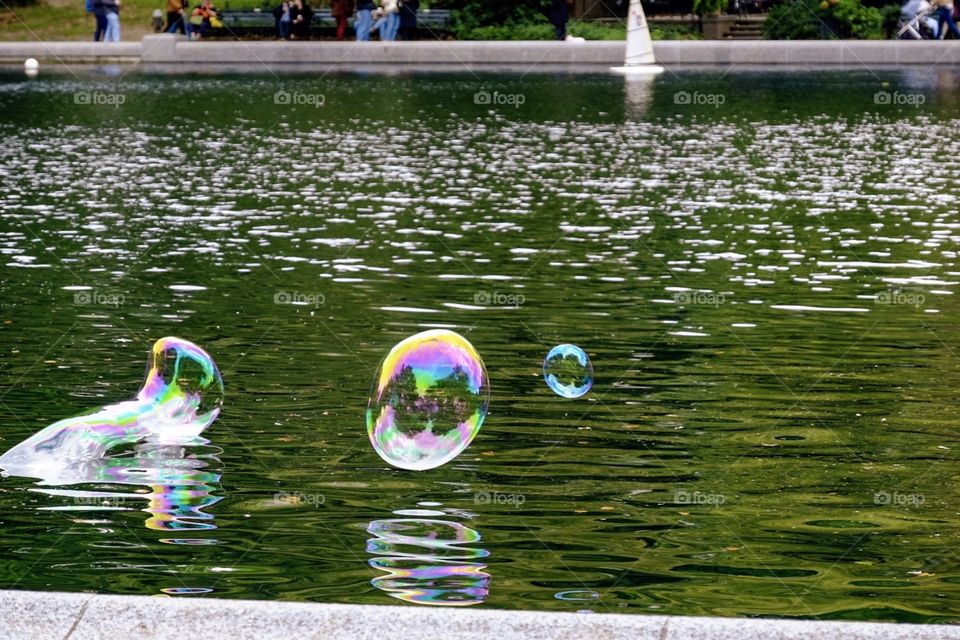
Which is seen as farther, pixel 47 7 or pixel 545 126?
pixel 47 7

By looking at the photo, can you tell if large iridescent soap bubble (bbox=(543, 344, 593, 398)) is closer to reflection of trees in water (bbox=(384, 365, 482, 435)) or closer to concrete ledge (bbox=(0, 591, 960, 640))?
reflection of trees in water (bbox=(384, 365, 482, 435))

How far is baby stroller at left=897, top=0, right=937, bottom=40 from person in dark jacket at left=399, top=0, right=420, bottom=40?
1380 cm

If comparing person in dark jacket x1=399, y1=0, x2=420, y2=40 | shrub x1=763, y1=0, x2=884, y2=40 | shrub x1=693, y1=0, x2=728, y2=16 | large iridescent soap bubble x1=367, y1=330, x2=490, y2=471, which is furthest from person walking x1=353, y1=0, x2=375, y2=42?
large iridescent soap bubble x1=367, y1=330, x2=490, y2=471

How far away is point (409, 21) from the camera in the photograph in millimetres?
48219

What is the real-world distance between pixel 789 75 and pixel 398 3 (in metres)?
12.5

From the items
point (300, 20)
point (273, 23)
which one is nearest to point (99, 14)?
point (273, 23)

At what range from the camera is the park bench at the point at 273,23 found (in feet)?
162

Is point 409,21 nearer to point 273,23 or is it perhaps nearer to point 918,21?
point 273,23

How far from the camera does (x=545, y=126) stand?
2859 cm

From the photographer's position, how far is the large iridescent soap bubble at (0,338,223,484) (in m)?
8.77

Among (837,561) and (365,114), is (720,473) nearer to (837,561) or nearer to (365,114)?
(837,561)

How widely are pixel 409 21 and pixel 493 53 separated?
5893 mm

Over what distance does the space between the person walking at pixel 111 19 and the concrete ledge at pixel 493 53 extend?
117 cm

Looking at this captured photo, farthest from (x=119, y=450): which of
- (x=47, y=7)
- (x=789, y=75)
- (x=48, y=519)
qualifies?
(x=47, y=7)
